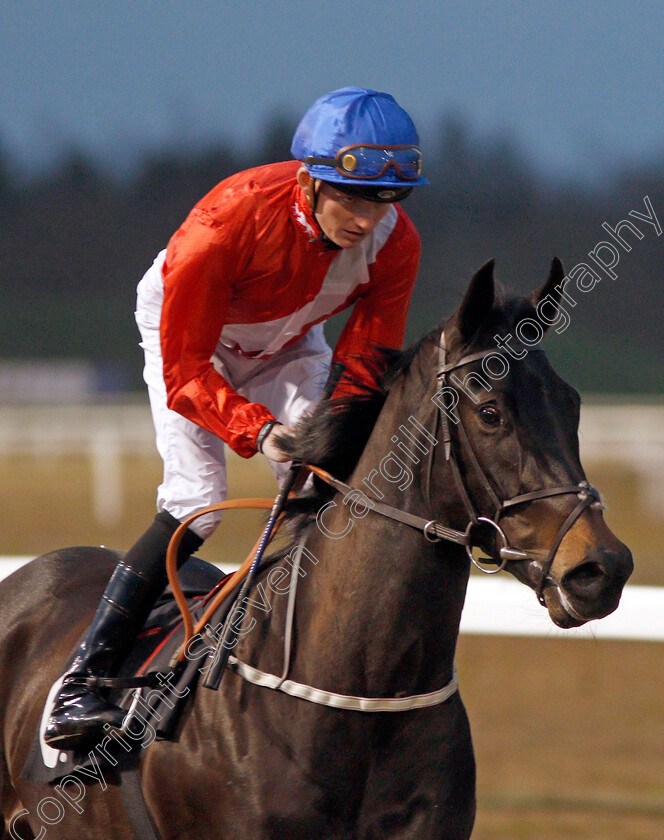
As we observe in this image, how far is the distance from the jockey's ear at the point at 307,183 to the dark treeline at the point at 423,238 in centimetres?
3863

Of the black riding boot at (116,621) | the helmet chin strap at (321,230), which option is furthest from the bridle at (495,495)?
the black riding boot at (116,621)

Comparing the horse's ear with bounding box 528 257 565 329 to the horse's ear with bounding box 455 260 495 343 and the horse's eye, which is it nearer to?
the horse's ear with bounding box 455 260 495 343

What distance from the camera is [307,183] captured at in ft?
8.43

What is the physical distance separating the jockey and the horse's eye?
1.41ft

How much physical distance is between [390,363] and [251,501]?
478 millimetres

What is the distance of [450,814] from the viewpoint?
7.45 feet

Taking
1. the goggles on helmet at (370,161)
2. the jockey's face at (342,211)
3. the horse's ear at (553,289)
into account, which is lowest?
the horse's ear at (553,289)

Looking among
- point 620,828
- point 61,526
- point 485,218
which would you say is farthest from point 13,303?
point 620,828

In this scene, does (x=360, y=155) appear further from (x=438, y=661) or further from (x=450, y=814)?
(x=450, y=814)

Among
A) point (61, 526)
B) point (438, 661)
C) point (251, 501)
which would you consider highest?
point (251, 501)

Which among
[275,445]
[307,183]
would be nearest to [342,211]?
[307,183]

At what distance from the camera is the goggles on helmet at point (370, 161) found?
2412mm

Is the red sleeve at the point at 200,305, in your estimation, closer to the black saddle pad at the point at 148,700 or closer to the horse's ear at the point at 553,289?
the black saddle pad at the point at 148,700

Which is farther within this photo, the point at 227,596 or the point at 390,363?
the point at 227,596
